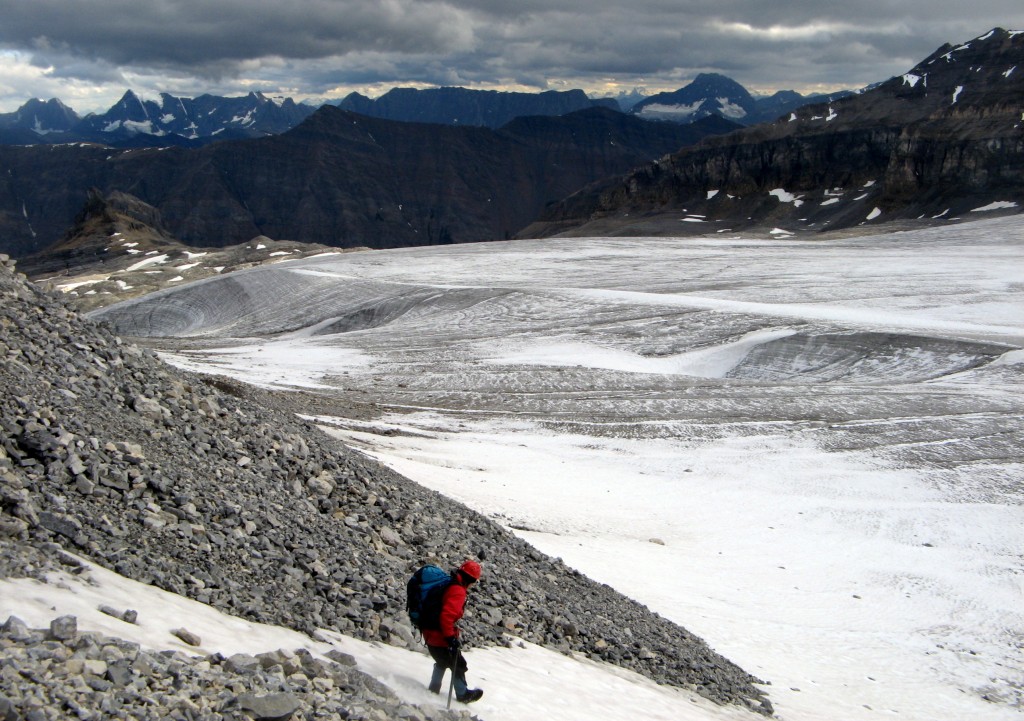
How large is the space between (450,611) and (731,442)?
75.3ft

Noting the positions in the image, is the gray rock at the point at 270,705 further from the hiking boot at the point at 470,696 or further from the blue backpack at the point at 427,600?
the hiking boot at the point at 470,696

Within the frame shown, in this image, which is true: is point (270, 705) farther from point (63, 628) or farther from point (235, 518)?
point (235, 518)

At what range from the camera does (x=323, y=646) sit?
9352 millimetres

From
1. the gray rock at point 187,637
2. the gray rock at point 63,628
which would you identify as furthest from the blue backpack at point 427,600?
the gray rock at point 63,628

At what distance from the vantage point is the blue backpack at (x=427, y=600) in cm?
895

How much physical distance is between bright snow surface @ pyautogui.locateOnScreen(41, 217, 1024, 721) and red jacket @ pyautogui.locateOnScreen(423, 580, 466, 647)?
26.2 inches

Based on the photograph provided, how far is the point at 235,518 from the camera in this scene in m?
11.2

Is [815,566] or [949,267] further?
[949,267]

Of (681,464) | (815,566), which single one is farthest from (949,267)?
(815,566)

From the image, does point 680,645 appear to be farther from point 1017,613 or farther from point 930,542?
point 930,542

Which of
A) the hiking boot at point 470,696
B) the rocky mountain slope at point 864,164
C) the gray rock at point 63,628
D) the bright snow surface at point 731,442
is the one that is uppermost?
the rocky mountain slope at point 864,164

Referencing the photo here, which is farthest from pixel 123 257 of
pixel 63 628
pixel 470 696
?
pixel 63 628

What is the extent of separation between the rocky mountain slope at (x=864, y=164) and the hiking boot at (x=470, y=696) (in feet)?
422

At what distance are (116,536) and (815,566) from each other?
632 inches
